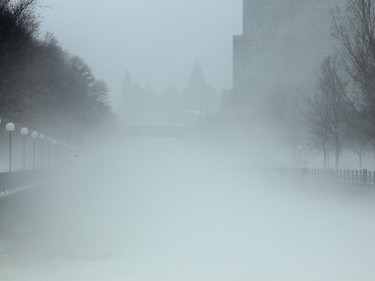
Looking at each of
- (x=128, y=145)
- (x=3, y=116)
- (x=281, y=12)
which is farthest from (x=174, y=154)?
(x=3, y=116)

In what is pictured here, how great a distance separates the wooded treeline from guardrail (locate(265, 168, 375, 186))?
20817 millimetres

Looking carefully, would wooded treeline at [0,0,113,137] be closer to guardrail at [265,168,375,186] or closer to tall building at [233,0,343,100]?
guardrail at [265,168,375,186]

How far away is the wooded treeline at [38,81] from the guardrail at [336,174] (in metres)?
20.8

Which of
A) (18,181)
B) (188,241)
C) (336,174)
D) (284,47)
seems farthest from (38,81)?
(284,47)

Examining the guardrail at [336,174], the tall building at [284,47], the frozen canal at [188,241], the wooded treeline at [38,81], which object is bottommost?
the frozen canal at [188,241]

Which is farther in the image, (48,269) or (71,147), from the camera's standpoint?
(71,147)

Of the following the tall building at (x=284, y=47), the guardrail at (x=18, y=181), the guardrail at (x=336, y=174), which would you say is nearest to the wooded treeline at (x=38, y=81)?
the guardrail at (x=18, y=181)

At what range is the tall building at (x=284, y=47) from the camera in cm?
15012

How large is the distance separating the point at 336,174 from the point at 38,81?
2638cm

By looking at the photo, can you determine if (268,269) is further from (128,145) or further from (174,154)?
(128,145)

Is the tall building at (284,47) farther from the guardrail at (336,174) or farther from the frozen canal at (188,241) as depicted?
the frozen canal at (188,241)

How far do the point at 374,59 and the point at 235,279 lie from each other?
33.0 meters

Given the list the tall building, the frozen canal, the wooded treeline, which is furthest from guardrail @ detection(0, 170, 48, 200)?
the tall building

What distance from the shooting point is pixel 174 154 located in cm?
15712
